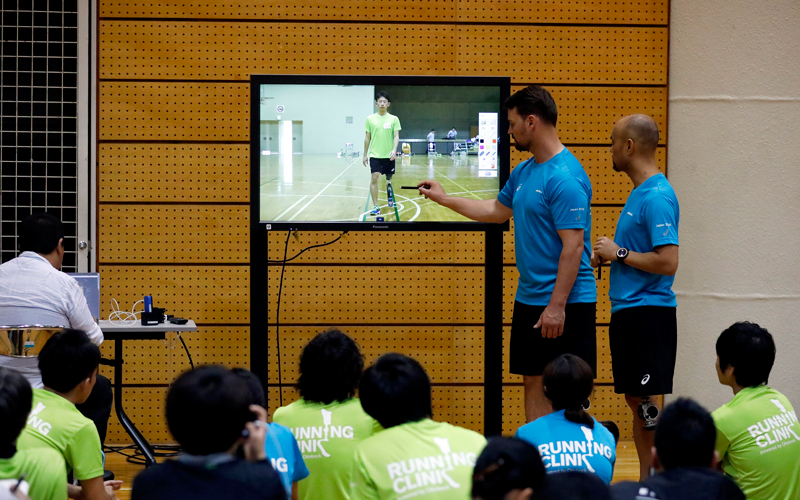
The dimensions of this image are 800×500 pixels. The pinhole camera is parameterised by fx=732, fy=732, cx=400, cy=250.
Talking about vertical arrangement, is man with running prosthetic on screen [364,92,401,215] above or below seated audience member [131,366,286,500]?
above

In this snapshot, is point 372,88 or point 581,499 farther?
point 372,88

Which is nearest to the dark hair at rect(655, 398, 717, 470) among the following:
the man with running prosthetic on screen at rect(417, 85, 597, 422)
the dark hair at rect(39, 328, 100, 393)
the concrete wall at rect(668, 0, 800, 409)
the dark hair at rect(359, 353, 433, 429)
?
the dark hair at rect(359, 353, 433, 429)

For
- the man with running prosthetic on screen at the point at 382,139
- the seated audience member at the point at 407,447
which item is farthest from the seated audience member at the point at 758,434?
the man with running prosthetic on screen at the point at 382,139

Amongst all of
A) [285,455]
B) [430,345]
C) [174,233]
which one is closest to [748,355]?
[285,455]

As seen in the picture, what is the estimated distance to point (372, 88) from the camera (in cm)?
352

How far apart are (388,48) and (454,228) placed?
136 centimetres

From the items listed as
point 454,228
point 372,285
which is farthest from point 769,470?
point 372,285

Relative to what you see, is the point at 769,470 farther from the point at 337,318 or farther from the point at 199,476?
the point at 337,318

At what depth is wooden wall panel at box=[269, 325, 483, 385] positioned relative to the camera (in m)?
4.34

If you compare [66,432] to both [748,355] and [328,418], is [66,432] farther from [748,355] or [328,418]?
[748,355]

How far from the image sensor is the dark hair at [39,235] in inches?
115

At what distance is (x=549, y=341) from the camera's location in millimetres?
2852

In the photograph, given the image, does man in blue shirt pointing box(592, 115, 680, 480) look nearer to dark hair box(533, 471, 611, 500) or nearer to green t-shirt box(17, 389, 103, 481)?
dark hair box(533, 471, 611, 500)

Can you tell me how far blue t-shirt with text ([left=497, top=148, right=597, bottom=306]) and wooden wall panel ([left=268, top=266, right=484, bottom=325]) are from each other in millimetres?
1426
